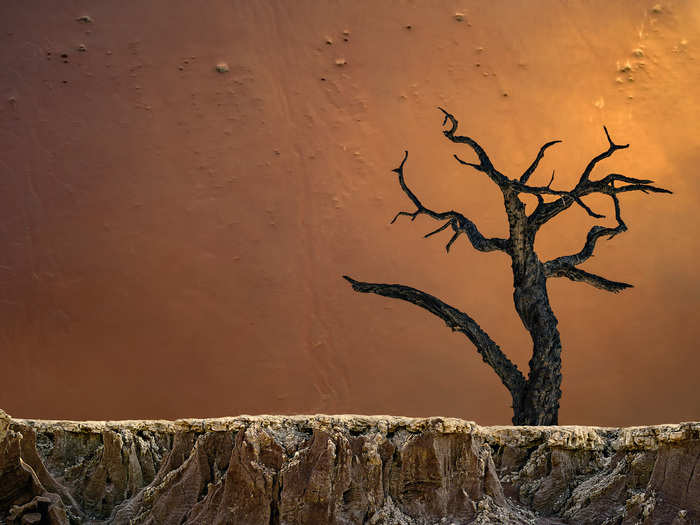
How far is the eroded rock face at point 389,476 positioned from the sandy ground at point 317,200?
161 inches

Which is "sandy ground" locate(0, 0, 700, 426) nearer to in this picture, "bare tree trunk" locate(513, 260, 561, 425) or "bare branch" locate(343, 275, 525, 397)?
"bare branch" locate(343, 275, 525, 397)

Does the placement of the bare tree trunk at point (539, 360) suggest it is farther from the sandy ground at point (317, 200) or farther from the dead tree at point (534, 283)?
the sandy ground at point (317, 200)

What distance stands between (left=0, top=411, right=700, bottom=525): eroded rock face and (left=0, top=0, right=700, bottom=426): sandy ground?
4.10m

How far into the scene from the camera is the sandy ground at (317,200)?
5.76m

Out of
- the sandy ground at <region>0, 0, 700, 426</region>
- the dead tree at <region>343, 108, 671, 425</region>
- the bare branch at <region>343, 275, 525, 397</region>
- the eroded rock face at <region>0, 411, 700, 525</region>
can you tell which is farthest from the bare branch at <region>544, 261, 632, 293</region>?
the eroded rock face at <region>0, 411, 700, 525</region>

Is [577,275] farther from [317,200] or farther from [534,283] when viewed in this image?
[317,200]

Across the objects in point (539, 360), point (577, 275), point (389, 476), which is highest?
point (577, 275)

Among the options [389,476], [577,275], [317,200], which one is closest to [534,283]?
[577,275]

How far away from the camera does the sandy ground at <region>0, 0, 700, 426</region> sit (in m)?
5.76

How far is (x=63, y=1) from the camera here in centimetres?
652

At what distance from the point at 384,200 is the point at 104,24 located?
2.83 m

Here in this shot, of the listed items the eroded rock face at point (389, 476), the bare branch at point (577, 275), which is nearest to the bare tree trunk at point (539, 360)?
the bare branch at point (577, 275)

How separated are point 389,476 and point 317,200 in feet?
15.7

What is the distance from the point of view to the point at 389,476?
1.46 m
